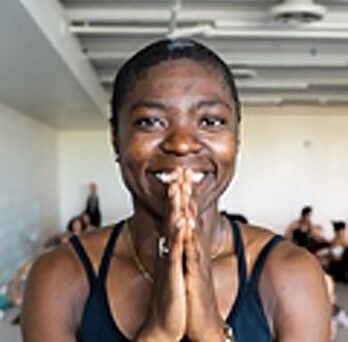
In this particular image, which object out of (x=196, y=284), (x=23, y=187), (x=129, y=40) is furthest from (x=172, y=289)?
(x=23, y=187)

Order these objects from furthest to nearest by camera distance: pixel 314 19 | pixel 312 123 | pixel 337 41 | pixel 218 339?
pixel 312 123 → pixel 337 41 → pixel 314 19 → pixel 218 339

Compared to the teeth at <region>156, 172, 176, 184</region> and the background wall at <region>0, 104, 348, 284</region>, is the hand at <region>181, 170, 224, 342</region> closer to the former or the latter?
the teeth at <region>156, 172, 176, 184</region>

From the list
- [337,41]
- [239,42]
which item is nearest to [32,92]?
[239,42]

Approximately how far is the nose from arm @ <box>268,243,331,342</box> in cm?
21

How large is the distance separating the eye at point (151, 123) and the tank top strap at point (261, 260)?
0.75ft

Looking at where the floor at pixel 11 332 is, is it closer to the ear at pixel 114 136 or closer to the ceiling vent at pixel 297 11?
the ceiling vent at pixel 297 11

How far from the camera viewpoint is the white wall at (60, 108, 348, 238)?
29.7 feet

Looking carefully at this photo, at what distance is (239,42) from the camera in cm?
477

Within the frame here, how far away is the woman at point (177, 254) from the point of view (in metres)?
0.73

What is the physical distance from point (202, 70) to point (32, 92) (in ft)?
13.9

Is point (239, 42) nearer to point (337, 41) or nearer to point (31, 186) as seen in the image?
point (337, 41)

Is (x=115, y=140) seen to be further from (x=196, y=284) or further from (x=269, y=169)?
(x=269, y=169)

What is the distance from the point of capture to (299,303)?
2.74ft

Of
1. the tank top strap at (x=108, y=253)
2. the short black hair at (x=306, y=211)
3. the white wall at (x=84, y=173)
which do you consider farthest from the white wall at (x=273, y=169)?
the tank top strap at (x=108, y=253)
